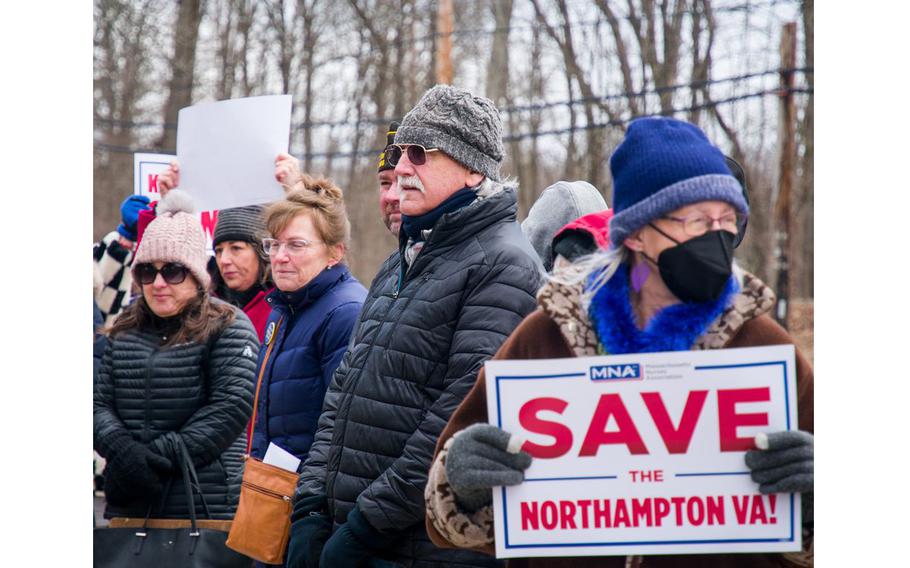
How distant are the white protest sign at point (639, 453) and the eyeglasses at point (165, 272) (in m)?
2.16

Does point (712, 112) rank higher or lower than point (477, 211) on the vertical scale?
higher

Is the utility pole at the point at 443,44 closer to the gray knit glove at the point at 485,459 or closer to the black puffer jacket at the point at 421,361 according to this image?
the black puffer jacket at the point at 421,361

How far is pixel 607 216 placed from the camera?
7.60 feet

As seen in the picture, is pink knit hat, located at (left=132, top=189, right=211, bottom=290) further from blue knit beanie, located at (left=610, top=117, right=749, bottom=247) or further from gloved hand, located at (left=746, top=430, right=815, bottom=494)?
gloved hand, located at (left=746, top=430, right=815, bottom=494)

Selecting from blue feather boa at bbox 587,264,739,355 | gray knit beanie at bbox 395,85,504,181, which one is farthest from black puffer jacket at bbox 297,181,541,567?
blue feather boa at bbox 587,264,739,355

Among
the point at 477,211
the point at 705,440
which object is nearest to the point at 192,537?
the point at 477,211

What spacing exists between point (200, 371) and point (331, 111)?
734 centimetres

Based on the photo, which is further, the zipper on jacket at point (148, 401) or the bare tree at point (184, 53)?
the bare tree at point (184, 53)

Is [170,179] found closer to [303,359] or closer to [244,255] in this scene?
[244,255]

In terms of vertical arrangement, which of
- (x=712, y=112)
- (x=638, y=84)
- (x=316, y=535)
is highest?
(x=638, y=84)

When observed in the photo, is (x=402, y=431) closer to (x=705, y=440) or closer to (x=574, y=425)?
(x=574, y=425)

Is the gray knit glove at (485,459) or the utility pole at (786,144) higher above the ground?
the utility pole at (786,144)

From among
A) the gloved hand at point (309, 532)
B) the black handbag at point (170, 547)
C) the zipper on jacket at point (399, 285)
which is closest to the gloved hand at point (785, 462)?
the zipper on jacket at point (399, 285)

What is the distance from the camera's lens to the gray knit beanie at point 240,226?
13.8 ft
